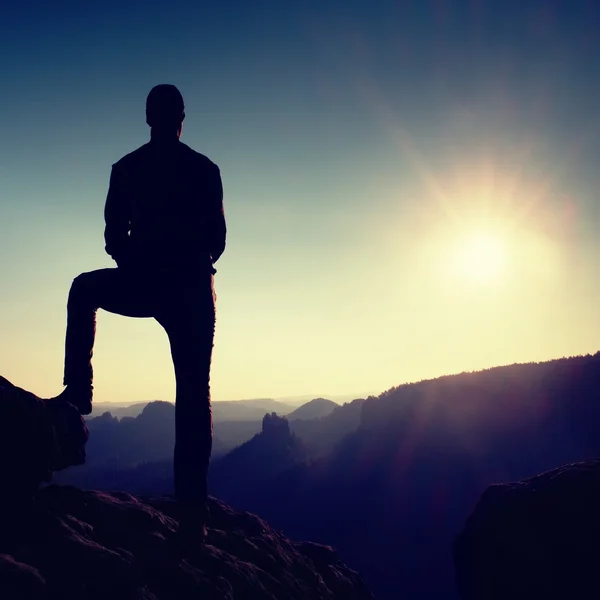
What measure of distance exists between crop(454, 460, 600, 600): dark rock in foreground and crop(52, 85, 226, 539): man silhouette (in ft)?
14.9

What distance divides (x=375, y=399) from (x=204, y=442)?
148 metres

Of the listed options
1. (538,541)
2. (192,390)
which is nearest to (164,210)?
(192,390)

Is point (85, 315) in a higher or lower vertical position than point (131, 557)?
higher

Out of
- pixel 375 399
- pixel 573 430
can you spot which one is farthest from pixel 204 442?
pixel 375 399

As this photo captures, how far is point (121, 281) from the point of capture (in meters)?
4.89

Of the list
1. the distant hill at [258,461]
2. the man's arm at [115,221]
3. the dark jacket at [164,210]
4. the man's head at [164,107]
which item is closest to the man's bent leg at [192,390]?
the dark jacket at [164,210]

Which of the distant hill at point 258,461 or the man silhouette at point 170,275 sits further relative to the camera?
the distant hill at point 258,461

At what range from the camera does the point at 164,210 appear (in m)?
5.14

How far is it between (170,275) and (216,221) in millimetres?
783

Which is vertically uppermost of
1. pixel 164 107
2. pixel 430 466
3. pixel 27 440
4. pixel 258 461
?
pixel 164 107

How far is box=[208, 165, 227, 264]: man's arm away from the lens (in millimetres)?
5375

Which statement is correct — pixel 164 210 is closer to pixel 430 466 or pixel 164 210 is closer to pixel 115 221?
pixel 115 221

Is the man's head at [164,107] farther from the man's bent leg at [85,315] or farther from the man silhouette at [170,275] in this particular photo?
the man's bent leg at [85,315]

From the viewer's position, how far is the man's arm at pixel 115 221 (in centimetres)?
513
